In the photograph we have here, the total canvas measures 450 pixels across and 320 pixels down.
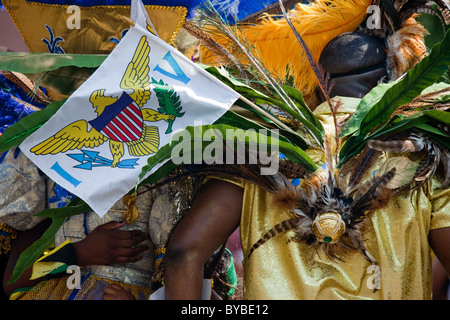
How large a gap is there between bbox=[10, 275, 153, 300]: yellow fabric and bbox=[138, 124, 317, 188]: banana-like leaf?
0.65 meters

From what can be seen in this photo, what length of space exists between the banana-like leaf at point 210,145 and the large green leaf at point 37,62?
1.72 ft

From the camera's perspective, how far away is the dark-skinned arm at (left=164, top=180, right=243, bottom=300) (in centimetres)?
221

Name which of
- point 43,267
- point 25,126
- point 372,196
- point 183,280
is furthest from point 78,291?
point 372,196

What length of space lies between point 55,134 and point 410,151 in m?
1.31

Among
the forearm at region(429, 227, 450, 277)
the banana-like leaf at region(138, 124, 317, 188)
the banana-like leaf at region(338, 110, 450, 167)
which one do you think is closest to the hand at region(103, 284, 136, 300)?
the banana-like leaf at region(138, 124, 317, 188)

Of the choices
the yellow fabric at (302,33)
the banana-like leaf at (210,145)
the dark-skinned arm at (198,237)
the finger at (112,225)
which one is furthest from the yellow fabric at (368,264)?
the yellow fabric at (302,33)

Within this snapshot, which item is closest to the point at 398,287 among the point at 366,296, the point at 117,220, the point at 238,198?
the point at 366,296

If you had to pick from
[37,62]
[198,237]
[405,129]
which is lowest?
[198,237]

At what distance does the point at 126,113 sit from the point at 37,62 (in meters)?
0.38

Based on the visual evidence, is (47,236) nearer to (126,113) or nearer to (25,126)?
(25,126)

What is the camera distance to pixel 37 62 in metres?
2.28

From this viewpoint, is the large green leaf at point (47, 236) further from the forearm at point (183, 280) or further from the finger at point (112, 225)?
the forearm at point (183, 280)

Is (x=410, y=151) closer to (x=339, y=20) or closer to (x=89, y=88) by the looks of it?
(x=339, y=20)

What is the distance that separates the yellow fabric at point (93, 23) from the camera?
253cm
